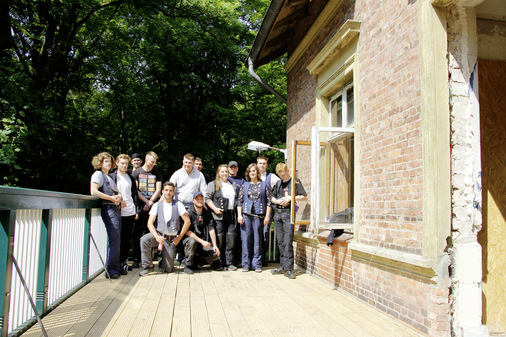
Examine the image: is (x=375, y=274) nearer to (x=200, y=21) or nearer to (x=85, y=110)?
(x=200, y=21)

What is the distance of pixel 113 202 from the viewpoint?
552 centimetres

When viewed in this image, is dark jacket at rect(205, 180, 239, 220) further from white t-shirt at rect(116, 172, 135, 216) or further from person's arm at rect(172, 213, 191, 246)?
white t-shirt at rect(116, 172, 135, 216)

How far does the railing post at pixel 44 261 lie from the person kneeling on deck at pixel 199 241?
2673mm

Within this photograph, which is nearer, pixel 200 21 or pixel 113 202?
pixel 113 202

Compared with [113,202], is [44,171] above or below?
above

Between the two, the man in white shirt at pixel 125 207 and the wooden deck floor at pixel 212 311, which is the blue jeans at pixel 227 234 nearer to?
the wooden deck floor at pixel 212 311

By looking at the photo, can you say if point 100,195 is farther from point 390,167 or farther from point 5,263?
point 390,167

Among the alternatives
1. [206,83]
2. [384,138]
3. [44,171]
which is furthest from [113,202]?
[206,83]

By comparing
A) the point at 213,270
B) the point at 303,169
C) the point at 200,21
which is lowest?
the point at 213,270

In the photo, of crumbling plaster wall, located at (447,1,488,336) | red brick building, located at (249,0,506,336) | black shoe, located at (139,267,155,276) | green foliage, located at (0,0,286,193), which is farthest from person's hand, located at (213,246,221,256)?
green foliage, located at (0,0,286,193)

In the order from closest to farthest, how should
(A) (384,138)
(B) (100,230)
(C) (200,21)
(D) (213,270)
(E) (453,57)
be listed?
(E) (453,57) < (A) (384,138) < (B) (100,230) < (D) (213,270) < (C) (200,21)

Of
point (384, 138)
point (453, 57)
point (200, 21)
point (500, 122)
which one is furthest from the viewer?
point (200, 21)

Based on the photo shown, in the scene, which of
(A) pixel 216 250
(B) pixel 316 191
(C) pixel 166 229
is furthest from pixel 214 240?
(B) pixel 316 191

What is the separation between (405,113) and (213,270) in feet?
13.8
